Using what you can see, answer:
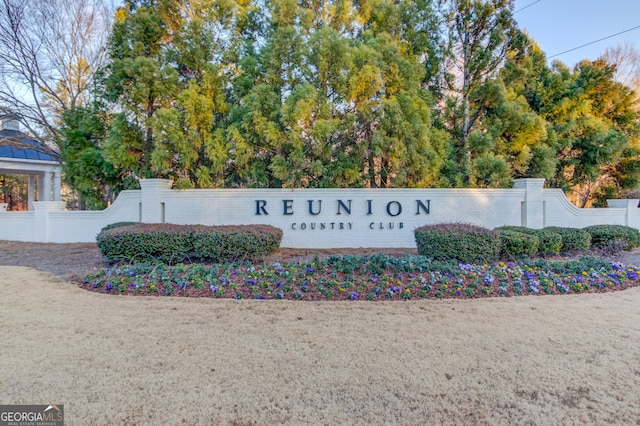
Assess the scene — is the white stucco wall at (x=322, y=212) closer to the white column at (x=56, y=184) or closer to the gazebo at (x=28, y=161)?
the gazebo at (x=28, y=161)

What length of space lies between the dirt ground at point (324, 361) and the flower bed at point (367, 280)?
0.40 metres

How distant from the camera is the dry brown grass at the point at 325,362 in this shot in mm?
2381

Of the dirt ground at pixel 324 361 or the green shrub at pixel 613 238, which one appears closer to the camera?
the dirt ground at pixel 324 361

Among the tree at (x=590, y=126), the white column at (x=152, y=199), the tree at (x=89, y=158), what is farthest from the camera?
the tree at (x=590, y=126)

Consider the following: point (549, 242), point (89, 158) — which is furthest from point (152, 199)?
point (549, 242)

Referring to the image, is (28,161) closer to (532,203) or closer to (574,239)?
(532,203)

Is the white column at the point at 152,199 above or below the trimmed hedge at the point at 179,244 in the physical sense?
above

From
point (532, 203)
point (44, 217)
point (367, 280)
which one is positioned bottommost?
point (367, 280)

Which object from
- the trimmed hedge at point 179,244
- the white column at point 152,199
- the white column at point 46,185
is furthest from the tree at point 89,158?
the white column at point 46,185

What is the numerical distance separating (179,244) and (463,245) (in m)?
5.64

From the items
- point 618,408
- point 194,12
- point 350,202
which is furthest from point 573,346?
point 194,12

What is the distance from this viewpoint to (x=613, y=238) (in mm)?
8688

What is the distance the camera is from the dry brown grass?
93.7 inches

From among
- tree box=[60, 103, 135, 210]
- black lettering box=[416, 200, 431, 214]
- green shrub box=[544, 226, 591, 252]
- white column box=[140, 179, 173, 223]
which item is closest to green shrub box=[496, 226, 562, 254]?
green shrub box=[544, 226, 591, 252]
